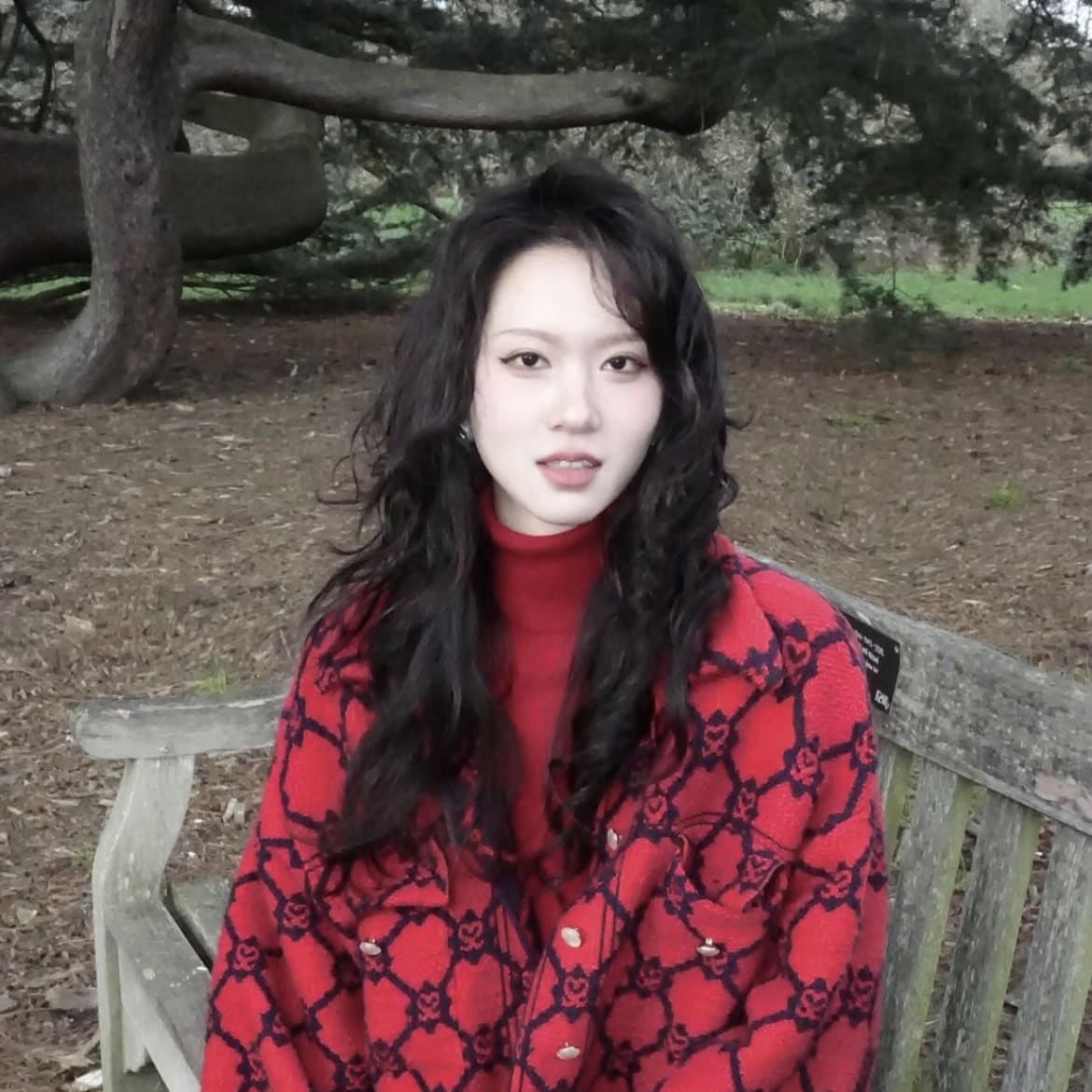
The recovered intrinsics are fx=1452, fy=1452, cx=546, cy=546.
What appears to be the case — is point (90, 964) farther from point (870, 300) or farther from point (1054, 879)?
point (870, 300)

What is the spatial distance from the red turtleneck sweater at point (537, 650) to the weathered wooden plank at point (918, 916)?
0.45 metres

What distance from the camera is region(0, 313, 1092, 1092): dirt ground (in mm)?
3498

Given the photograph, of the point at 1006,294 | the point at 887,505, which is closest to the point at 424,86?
the point at 887,505

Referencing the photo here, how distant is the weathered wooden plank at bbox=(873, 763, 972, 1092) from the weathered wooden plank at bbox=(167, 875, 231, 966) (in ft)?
3.33

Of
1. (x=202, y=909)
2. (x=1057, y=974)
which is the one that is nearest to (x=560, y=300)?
(x=1057, y=974)

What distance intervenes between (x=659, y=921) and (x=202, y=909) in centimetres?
101

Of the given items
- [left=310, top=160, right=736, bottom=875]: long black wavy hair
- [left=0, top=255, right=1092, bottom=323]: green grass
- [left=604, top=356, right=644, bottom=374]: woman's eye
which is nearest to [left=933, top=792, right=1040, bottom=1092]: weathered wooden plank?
[left=310, top=160, right=736, bottom=875]: long black wavy hair

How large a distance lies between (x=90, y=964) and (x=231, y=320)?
25.5 ft

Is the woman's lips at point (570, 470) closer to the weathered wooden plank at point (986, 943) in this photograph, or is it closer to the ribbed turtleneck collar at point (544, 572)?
the ribbed turtleneck collar at point (544, 572)

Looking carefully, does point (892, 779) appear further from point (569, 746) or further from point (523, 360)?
point (523, 360)

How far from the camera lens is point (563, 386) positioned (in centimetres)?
156

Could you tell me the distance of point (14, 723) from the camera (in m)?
3.99

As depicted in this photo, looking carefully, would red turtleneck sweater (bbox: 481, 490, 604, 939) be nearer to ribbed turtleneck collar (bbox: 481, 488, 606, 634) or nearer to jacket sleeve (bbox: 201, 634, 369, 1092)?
ribbed turtleneck collar (bbox: 481, 488, 606, 634)

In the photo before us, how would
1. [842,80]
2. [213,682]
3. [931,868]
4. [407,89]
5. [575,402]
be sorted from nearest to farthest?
[575,402] < [931,868] < [213,682] < [842,80] < [407,89]
